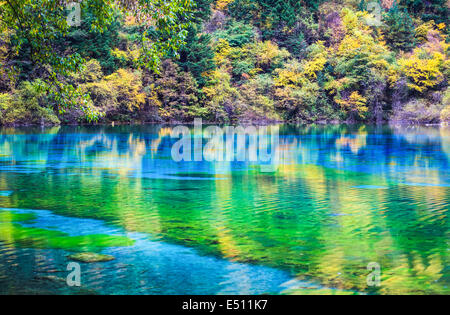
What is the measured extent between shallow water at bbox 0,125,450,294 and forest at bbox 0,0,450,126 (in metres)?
31.6

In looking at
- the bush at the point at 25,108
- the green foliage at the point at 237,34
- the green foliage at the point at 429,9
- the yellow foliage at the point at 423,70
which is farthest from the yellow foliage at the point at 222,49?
the green foliage at the point at 429,9

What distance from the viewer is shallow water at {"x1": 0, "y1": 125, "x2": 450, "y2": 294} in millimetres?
6617

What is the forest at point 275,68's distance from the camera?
49.1 m

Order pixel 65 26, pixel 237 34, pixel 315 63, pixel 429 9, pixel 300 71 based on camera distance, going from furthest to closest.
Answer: pixel 429 9 → pixel 237 34 → pixel 315 63 → pixel 300 71 → pixel 65 26

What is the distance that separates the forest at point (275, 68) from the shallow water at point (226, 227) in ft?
104

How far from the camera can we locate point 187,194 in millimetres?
12758

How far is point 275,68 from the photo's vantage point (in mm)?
57219

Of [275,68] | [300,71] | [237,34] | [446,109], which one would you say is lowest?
[446,109]

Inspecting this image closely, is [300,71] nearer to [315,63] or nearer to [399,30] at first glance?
[315,63]

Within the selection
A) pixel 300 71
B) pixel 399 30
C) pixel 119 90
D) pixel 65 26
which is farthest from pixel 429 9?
pixel 65 26

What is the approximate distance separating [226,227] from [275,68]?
162ft

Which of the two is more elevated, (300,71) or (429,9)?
(429,9)
